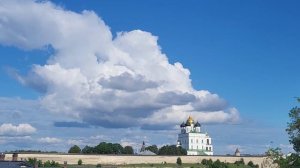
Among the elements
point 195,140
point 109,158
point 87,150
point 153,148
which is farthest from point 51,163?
point 195,140

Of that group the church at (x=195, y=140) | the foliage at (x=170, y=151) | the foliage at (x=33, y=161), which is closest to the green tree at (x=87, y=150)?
the foliage at (x=170, y=151)

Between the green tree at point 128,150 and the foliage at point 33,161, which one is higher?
the green tree at point 128,150

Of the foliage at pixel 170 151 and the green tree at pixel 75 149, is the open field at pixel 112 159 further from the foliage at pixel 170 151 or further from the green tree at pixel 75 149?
the green tree at pixel 75 149

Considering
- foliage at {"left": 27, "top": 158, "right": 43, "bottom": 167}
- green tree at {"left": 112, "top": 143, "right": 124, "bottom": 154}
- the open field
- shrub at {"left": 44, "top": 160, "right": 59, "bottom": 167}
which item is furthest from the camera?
green tree at {"left": 112, "top": 143, "right": 124, "bottom": 154}

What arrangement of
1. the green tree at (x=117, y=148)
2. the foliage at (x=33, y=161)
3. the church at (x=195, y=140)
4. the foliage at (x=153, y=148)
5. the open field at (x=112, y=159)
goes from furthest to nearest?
1. the church at (x=195, y=140)
2. the foliage at (x=153, y=148)
3. the green tree at (x=117, y=148)
4. the open field at (x=112, y=159)
5. the foliage at (x=33, y=161)

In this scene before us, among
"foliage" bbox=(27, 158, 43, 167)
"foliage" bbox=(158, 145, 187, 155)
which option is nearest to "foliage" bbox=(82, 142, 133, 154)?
"foliage" bbox=(158, 145, 187, 155)

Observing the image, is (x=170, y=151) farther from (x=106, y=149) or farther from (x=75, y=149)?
(x=75, y=149)

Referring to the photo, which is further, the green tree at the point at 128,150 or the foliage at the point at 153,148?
the foliage at the point at 153,148

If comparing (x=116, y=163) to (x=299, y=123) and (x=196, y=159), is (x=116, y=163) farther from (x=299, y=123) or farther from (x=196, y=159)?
(x=299, y=123)

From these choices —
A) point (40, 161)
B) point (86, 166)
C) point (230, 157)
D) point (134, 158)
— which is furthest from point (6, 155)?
point (230, 157)

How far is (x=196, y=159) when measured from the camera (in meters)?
137

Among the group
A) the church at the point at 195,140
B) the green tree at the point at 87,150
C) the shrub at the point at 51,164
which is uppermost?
Result: the church at the point at 195,140

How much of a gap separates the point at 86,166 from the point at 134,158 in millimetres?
16725

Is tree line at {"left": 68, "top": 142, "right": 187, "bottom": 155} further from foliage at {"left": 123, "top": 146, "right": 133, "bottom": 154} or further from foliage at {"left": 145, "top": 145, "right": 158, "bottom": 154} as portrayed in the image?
foliage at {"left": 145, "top": 145, "right": 158, "bottom": 154}
